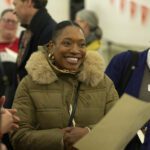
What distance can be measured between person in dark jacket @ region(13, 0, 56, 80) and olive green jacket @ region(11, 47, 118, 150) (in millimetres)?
773

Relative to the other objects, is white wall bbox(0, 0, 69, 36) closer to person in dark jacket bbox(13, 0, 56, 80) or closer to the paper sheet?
person in dark jacket bbox(13, 0, 56, 80)

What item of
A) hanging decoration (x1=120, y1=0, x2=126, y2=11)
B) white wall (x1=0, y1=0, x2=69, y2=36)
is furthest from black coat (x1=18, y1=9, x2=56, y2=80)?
white wall (x1=0, y1=0, x2=69, y2=36)

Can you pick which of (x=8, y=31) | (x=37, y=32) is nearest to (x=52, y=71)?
(x=37, y=32)

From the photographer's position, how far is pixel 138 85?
2.50 metres

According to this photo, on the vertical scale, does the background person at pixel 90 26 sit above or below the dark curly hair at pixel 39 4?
below

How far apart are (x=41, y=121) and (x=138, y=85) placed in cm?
66

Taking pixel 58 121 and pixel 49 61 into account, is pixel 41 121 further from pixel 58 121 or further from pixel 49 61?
pixel 49 61

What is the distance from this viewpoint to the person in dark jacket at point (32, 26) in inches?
119

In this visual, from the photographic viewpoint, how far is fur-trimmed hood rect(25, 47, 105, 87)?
2.20 meters

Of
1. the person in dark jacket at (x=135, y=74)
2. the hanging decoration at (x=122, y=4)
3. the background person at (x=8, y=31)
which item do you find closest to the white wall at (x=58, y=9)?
the hanging decoration at (x=122, y=4)

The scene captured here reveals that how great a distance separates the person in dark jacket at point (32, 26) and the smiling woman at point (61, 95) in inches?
28.5

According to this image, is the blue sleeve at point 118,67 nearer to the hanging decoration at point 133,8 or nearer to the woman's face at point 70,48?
the woman's face at point 70,48

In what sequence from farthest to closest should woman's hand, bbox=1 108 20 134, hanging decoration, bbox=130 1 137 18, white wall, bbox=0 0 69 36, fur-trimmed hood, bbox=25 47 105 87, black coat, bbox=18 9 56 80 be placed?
white wall, bbox=0 0 69 36, hanging decoration, bbox=130 1 137 18, black coat, bbox=18 9 56 80, fur-trimmed hood, bbox=25 47 105 87, woman's hand, bbox=1 108 20 134

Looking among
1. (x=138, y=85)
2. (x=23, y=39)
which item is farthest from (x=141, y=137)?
(x=23, y=39)
